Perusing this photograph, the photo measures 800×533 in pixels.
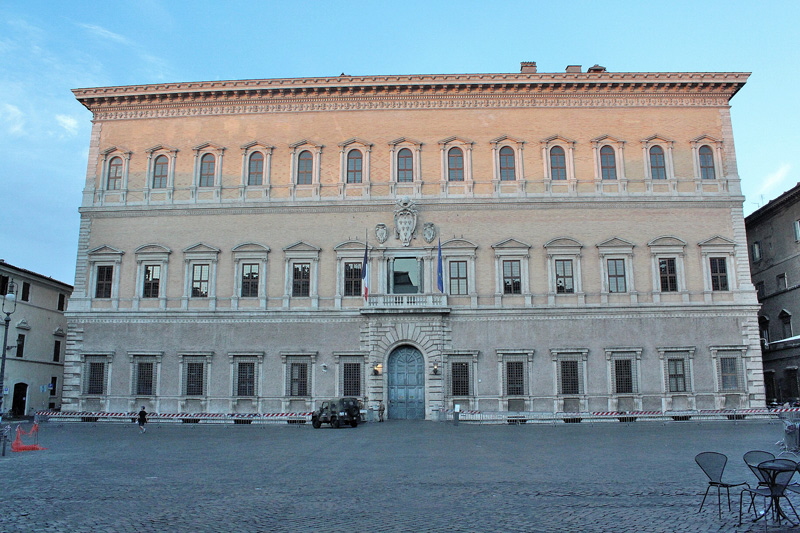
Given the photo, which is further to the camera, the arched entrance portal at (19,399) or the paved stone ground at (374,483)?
the arched entrance portal at (19,399)

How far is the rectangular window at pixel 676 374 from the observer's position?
109 ft

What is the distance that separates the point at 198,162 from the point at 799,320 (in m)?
34.3

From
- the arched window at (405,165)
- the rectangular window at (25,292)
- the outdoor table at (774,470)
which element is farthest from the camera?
the rectangular window at (25,292)

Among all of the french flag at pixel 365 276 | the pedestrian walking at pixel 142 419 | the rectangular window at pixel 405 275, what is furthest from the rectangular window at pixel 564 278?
the pedestrian walking at pixel 142 419

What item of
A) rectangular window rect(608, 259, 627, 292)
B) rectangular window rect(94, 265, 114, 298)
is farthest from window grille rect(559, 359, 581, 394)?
rectangular window rect(94, 265, 114, 298)

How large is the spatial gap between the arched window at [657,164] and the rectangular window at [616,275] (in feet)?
17.1

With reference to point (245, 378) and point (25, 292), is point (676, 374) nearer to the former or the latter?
point (245, 378)

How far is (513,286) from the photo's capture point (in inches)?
1352

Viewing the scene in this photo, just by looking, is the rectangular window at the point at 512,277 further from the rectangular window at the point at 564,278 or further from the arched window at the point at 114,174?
the arched window at the point at 114,174

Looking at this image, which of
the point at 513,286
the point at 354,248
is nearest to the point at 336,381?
the point at 354,248

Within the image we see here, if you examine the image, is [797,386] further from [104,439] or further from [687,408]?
[104,439]

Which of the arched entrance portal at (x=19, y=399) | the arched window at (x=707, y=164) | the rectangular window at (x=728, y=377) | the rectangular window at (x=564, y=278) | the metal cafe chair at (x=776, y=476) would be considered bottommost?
the metal cafe chair at (x=776, y=476)

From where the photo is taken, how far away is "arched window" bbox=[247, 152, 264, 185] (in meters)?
36.3

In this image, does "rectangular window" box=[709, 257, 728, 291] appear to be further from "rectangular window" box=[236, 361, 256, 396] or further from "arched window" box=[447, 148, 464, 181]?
"rectangular window" box=[236, 361, 256, 396]
